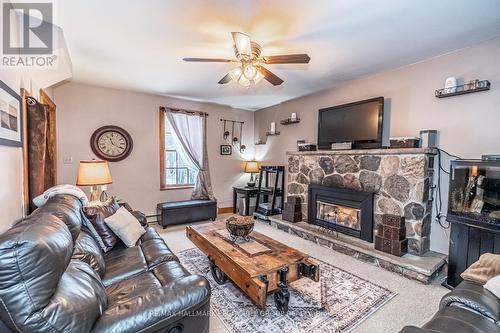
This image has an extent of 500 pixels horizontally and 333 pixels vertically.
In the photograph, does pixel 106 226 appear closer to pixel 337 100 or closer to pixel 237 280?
pixel 237 280

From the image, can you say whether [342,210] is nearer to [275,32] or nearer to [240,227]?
[240,227]

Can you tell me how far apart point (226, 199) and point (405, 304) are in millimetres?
4145

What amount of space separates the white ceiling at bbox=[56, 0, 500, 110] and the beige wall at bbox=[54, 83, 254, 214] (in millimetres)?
717

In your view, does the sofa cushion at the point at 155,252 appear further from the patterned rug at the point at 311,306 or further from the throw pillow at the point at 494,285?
the throw pillow at the point at 494,285

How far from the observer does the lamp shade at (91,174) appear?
3133mm

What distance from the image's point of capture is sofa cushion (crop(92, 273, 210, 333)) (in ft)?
3.61

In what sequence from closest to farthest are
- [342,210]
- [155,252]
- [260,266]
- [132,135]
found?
[260,266], [155,252], [342,210], [132,135]

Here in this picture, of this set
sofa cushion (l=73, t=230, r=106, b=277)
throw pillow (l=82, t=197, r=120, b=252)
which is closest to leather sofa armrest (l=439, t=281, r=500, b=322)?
sofa cushion (l=73, t=230, r=106, b=277)

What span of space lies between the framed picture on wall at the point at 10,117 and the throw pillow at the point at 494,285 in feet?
11.2

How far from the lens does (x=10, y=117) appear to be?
1858 millimetres

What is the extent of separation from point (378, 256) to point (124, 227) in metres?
2.97

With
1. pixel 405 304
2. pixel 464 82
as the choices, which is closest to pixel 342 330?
pixel 405 304

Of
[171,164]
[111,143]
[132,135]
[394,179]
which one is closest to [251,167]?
[171,164]

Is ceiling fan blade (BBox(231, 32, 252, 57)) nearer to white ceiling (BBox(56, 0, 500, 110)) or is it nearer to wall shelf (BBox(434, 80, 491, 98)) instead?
white ceiling (BBox(56, 0, 500, 110))
